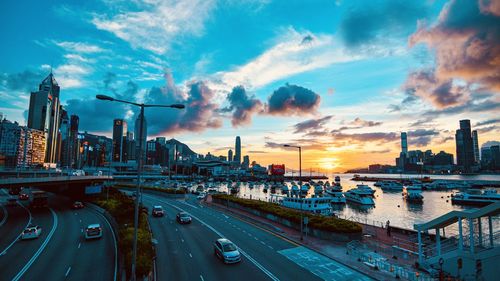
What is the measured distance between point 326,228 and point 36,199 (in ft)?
205

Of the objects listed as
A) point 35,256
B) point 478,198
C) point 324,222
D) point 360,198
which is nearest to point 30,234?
point 35,256

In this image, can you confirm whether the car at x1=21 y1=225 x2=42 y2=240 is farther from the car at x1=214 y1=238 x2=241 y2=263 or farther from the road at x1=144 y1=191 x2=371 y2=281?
the car at x1=214 y1=238 x2=241 y2=263

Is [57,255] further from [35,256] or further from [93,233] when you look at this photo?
[93,233]

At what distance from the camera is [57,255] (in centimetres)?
2575

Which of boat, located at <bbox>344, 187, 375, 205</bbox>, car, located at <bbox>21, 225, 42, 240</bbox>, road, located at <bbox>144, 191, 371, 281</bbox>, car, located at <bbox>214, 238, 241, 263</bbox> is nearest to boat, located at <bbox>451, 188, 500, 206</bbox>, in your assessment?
boat, located at <bbox>344, 187, 375, 205</bbox>

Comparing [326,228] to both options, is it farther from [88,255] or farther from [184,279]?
[88,255]

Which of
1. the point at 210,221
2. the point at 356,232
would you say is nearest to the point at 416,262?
the point at 356,232

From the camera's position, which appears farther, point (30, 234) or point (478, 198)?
point (478, 198)

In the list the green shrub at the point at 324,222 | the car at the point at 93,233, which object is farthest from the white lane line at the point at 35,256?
the green shrub at the point at 324,222

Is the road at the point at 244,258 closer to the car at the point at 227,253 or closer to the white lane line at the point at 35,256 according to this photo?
the car at the point at 227,253

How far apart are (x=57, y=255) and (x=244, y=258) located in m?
18.2

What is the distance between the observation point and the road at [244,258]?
67.7ft

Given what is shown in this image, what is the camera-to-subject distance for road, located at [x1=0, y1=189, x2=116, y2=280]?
69.0 feet

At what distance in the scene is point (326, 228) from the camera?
105 feet
